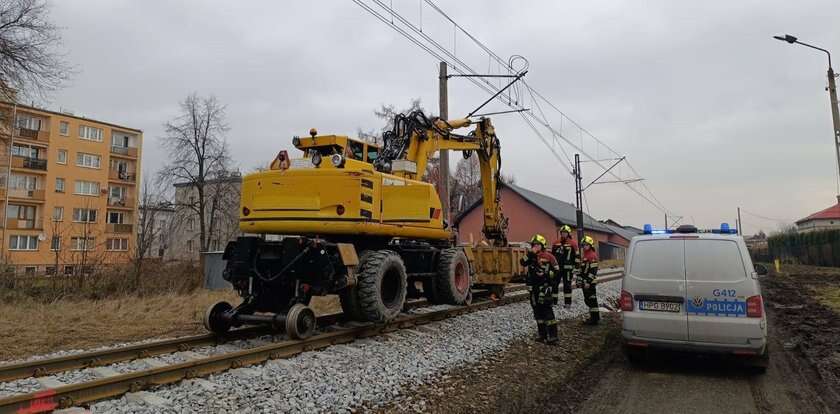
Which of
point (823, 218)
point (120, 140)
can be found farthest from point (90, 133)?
point (823, 218)

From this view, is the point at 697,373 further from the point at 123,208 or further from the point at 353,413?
the point at 123,208

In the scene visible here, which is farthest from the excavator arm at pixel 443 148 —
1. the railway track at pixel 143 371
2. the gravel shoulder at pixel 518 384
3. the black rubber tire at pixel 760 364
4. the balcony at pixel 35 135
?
the balcony at pixel 35 135

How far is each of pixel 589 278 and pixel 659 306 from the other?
3823 millimetres

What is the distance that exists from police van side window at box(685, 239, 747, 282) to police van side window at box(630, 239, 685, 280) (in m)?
0.10

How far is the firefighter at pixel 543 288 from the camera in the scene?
8156 mm

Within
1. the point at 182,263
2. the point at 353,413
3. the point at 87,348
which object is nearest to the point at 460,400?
the point at 353,413

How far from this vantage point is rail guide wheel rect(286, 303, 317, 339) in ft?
23.5

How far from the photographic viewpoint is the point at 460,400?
5.30 m

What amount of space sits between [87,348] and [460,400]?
16.9ft

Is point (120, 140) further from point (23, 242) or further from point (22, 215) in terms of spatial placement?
point (23, 242)

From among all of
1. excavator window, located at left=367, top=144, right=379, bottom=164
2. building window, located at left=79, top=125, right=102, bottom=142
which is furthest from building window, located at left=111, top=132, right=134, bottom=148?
excavator window, located at left=367, top=144, right=379, bottom=164

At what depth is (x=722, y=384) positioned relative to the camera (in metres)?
5.93

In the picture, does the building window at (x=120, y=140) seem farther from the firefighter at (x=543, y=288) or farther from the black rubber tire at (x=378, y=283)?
the firefighter at (x=543, y=288)

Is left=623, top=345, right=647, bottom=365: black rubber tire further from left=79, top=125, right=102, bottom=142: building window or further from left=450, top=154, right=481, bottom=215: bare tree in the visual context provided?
left=79, top=125, right=102, bottom=142: building window
